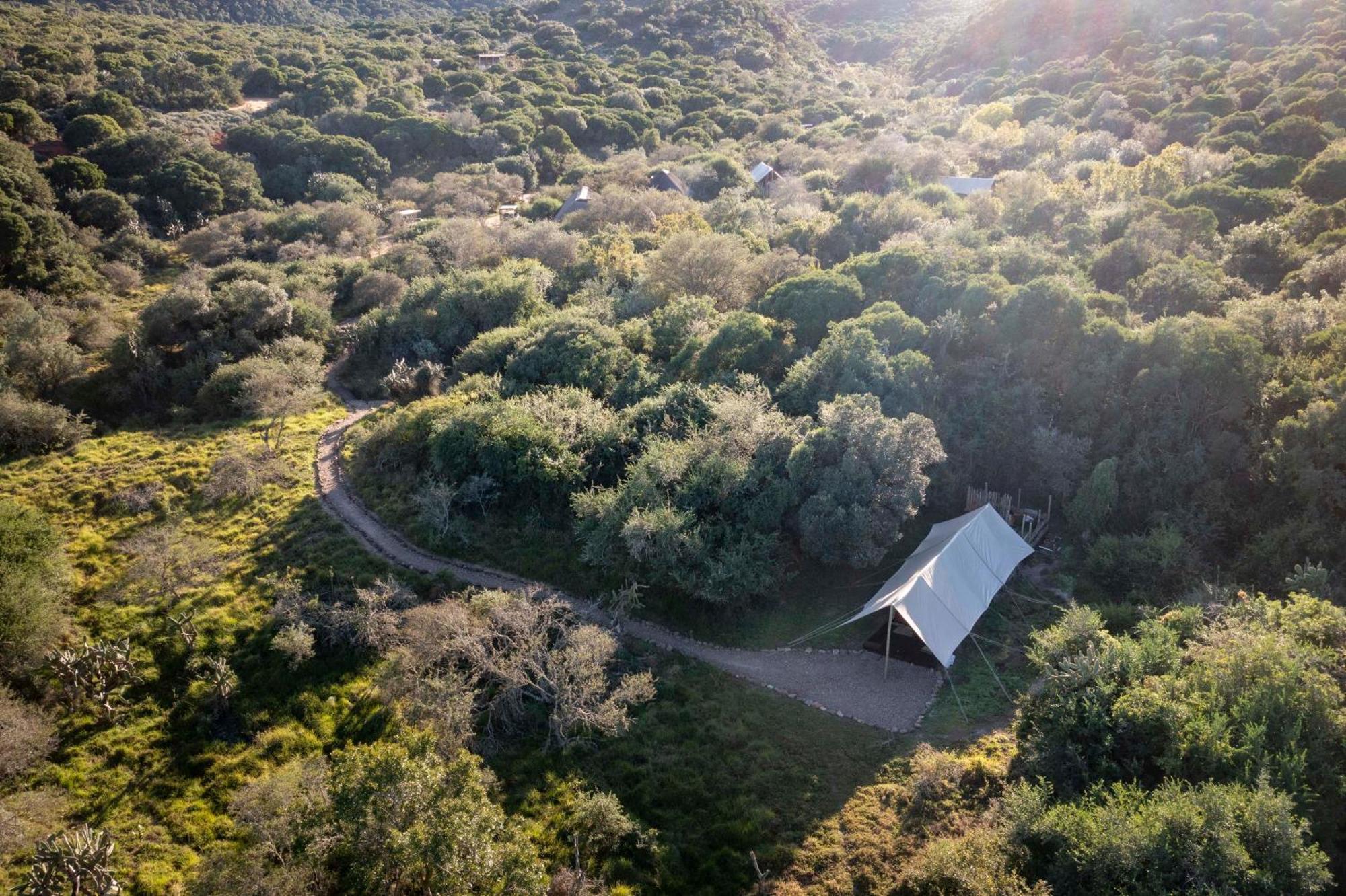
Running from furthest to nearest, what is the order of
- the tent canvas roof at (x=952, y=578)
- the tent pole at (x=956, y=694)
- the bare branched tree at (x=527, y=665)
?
the tent canvas roof at (x=952, y=578), the tent pole at (x=956, y=694), the bare branched tree at (x=527, y=665)

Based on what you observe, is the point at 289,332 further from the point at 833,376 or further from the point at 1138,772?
the point at 1138,772

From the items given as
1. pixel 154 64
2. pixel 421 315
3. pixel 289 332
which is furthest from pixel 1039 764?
Answer: pixel 154 64

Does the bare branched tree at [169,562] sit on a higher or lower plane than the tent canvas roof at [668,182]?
lower

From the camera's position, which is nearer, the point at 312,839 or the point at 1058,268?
the point at 312,839

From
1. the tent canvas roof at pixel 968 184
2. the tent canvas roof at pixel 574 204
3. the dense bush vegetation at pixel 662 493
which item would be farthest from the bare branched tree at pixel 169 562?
the tent canvas roof at pixel 968 184

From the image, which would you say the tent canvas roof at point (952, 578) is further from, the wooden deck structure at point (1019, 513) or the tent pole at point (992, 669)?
the wooden deck structure at point (1019, 513)

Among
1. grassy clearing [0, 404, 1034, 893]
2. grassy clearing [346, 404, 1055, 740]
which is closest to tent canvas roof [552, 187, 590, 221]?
grassy clearing [346, 404, 1055, 740]
